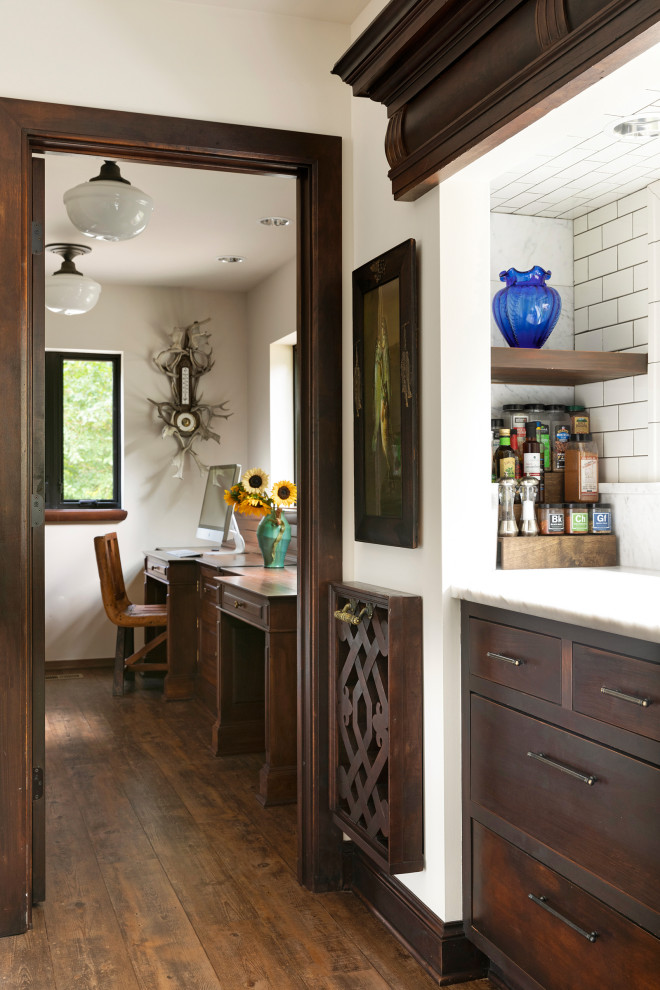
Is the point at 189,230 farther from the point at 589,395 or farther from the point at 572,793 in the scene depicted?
the point at 572,793

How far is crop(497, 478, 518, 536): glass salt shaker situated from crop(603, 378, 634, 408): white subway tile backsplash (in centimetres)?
49

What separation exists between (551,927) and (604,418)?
1.61 m

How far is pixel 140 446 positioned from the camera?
20.8ft

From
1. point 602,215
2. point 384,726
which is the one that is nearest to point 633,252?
point 602,215

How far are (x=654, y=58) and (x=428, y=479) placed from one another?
1.07 meters

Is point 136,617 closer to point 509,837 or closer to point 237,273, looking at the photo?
point 237,273

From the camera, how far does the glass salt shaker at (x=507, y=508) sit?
8.57 feet

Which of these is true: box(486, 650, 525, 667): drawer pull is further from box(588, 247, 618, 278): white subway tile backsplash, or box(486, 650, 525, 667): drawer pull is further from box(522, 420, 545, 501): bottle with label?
box(588, 247, 618, 278): white subway tile backsplash

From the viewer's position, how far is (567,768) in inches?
70.0

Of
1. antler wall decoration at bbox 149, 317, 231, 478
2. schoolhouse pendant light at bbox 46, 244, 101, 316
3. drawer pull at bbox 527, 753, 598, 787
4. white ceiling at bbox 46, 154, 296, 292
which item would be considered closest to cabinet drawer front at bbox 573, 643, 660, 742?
drawer pull at bbox 527, 753, 598, 787

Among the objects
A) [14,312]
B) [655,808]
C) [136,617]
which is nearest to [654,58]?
[655,808]

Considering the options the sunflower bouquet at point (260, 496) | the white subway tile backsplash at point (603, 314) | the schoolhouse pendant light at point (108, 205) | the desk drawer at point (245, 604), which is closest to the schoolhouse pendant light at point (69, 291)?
the sunflower bouquet at point (260, 496)

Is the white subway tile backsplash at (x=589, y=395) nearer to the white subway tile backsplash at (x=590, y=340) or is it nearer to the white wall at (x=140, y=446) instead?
the white subway tile backsplash at (x=590, y=340)

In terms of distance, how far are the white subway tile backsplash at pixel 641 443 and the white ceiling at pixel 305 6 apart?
4.98 feet
